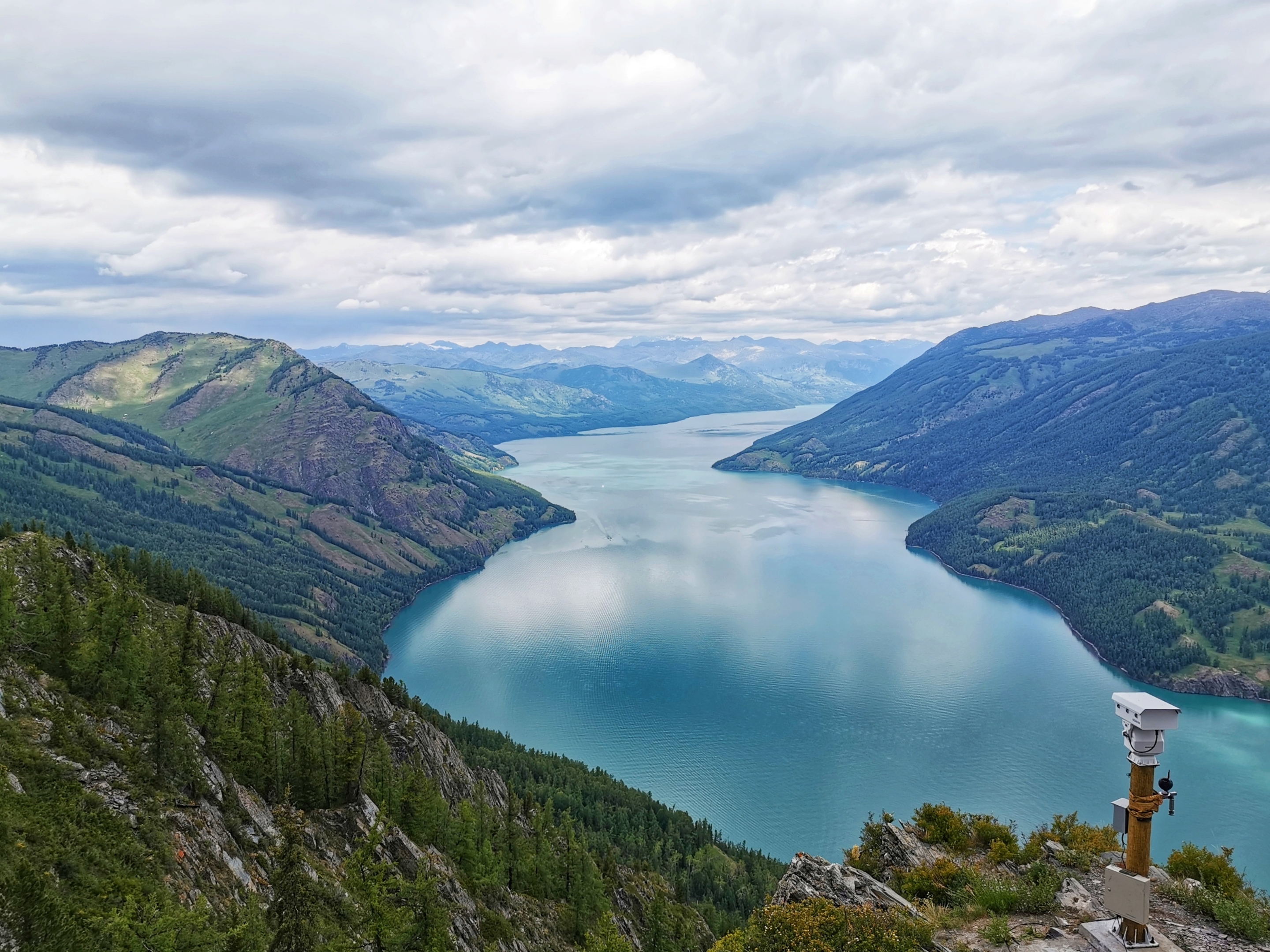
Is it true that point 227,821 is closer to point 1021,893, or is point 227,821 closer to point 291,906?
point 291,906

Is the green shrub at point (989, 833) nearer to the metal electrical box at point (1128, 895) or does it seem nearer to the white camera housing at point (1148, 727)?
the metal electrical box at point (1128, 895)

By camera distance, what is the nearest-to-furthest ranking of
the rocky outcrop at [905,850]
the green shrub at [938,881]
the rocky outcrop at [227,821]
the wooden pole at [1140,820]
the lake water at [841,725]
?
the wooden pole at [1140,820] → the green shrub at [938,881] → the rocky outcrop at [227,821] → the rocky outcrop at [905,850] → the lake water at [841,725]

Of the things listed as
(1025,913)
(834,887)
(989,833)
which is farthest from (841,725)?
(1025,913)

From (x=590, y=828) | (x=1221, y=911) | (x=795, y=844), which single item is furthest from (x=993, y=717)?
(x=1221, y=911)

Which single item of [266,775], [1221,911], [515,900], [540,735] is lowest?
[540,735]

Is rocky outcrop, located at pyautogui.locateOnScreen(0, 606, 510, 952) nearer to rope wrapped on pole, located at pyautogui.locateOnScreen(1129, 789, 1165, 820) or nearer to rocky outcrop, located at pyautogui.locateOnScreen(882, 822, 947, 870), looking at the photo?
rocky outcrop, located at pyautogui.locateOnScreen(882, 822, 947, 870)

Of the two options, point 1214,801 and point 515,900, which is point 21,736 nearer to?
point 515,900

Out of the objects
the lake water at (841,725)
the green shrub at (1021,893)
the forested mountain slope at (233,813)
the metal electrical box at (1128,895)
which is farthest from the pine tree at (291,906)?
the lake water at (841,725)
